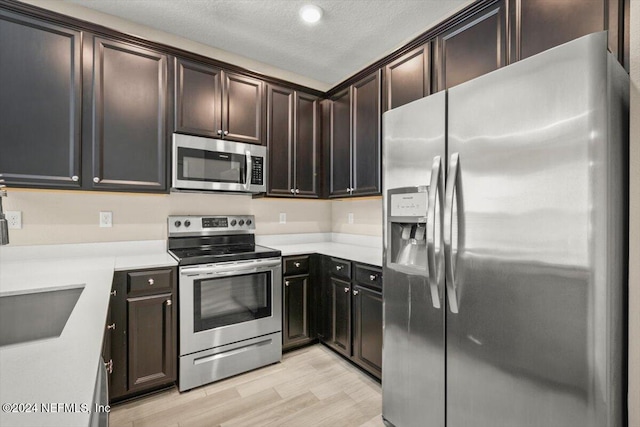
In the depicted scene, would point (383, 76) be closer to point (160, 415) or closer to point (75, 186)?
point (75, 186)

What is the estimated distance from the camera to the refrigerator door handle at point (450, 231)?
1.34 meters

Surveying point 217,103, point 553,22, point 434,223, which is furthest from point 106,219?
point 553,22

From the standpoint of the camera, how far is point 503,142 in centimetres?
121

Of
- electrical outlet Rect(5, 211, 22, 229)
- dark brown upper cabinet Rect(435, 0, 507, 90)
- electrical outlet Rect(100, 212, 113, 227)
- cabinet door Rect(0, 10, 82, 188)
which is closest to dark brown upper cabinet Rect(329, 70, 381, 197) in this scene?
dark brown upper cabinet Rect(435, 0, 507, 90)

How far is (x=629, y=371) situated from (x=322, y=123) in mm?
2674

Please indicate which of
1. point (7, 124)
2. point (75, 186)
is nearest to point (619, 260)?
point (75, 186)

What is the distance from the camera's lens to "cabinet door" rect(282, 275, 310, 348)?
254 cm

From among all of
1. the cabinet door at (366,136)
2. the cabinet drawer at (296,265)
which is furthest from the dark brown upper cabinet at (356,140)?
the cabinet drawer at (296,265)

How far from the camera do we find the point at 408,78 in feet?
7.27

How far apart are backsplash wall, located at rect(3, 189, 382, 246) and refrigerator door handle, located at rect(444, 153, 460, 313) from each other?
5.01ft

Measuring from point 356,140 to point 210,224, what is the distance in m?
1.47

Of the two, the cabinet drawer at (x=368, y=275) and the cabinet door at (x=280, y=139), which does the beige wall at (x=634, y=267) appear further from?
the cabinet door at (x=280, y=139)

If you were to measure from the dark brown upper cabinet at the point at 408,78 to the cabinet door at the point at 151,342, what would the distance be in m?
2.13

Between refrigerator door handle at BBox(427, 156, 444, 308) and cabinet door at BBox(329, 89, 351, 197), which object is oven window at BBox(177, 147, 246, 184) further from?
refrigerator door handle at BBox(427, 156, 444, 308)
